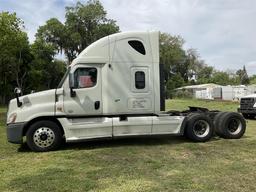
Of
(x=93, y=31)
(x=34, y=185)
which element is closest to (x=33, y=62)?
(x=93, y=31)

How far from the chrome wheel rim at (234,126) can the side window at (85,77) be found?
4568 millimetres

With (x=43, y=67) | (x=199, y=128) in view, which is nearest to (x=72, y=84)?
(x=199, y=128)

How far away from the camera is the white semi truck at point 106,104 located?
10.7 m

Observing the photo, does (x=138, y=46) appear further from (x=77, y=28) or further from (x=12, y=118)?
(x=77, y=28)

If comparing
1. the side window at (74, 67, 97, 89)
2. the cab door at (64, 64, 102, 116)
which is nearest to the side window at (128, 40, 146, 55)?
the cab door at (64, 64, 102, 116)

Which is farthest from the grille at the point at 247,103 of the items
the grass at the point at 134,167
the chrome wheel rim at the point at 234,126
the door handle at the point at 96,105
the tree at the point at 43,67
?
the tree at the point at 43,67

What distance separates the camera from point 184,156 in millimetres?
9555

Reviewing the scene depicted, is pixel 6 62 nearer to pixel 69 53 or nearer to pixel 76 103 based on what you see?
pixel 69 53

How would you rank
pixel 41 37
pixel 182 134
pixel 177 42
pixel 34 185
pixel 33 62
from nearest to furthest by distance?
pixel 34 185 < pixel 182 134 < pixel 33 62 < pixel 41 37 < pixel 177 42

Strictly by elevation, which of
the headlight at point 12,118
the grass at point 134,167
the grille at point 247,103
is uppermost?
the grille at point 247,103

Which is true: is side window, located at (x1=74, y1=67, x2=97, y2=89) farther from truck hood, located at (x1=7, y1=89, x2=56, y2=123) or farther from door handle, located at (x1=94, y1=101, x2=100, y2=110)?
truck hood, located at (x1=7, y1=89, x2=56, y2=123)

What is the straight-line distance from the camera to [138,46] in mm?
11453

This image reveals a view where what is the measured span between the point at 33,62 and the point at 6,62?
6210mm

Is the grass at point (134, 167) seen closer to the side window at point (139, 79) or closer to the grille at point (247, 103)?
the side window at point (139, 79)
